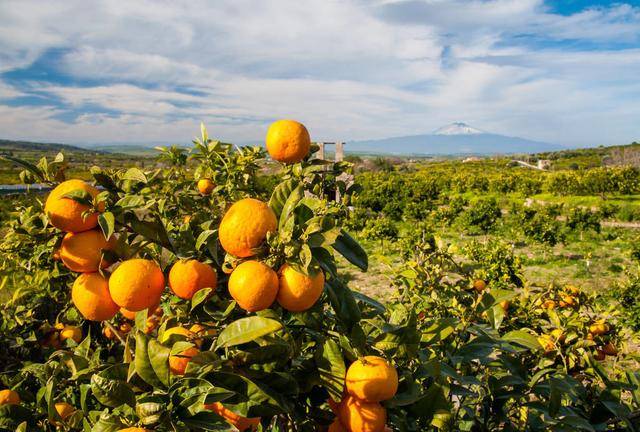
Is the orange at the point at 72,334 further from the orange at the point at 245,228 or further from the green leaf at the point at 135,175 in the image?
the orange at the point at 245,228

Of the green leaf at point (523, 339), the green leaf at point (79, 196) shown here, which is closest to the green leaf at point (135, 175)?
the green leaf at point (79, 196)

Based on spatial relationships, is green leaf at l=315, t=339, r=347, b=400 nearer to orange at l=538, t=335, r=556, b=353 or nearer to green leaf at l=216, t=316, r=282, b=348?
green leaf at l=216, t=316, r=282, b=348

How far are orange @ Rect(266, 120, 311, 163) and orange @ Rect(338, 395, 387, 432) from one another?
0.63 m

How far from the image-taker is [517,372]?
1.45 m

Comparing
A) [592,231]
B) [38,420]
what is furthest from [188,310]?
[592,231]

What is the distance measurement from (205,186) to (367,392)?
3.89 feet

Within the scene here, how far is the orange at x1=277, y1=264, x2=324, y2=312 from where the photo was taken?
782mm

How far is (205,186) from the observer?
172 cm

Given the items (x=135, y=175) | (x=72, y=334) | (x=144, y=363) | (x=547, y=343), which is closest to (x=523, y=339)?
(x=547, y=343)

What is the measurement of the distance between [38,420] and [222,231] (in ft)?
3.35

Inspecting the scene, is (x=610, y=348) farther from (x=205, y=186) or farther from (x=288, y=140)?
(x=205, y=186)

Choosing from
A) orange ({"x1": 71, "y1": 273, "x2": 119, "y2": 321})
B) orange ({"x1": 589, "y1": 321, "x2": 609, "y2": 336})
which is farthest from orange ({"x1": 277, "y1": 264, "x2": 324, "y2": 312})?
orange ({"x1": 589, "y1": 321, "x2": 609, "y2": 336})

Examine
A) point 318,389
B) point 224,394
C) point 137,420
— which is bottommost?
point 318,389

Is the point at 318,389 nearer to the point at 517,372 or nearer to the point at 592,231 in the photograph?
the point at 517,372
